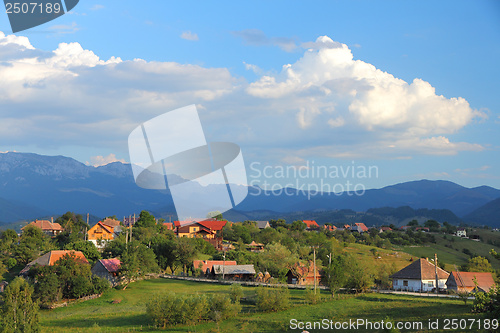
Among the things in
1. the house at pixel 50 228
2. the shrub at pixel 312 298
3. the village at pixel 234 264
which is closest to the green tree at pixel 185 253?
the village at pixel 234 264

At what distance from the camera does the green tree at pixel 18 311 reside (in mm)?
25609

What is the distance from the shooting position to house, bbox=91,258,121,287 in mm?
50156

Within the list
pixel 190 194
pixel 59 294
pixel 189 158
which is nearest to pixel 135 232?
pixel 59 294

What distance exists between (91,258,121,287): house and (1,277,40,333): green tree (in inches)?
902

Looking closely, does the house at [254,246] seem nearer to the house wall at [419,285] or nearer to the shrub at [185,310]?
the house wall at [419,285]

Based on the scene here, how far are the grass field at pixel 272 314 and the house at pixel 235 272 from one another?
47.7ft

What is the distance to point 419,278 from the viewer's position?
47.6 meters

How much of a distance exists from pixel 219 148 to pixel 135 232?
53467 millimetres

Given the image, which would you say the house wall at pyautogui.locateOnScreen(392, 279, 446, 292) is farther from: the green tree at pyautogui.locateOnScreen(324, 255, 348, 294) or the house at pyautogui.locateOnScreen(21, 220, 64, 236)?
the house at pyautogui.locateOnScreen(21, 220, 64, 236)

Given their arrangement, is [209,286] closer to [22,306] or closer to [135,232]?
[22,306]

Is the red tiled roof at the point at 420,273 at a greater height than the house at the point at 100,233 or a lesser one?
lesser

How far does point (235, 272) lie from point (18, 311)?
32446 millimetres

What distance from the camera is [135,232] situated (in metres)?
77.1

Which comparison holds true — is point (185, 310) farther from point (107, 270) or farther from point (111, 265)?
point (111, 265)
